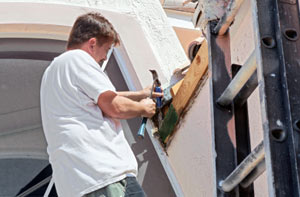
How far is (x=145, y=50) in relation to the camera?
137 inches

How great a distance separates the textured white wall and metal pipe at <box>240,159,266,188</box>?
6.23 ft

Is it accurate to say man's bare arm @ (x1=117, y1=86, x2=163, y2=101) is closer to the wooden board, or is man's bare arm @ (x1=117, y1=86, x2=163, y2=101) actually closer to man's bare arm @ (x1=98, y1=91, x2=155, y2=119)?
the wooden board

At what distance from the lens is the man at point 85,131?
6.60 feet

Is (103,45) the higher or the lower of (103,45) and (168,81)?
the higher

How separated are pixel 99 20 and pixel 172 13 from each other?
12.4ft

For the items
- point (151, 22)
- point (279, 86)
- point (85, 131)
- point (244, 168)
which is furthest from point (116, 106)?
point (151, 22)

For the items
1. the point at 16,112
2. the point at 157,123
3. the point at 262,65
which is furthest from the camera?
the point at 16,112

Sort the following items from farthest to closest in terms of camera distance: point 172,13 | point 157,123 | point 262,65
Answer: point 172,13 → point 157,123 → point 262,65

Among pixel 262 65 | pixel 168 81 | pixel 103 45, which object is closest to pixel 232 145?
pixel 262 65

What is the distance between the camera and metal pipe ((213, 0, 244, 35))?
1.80m

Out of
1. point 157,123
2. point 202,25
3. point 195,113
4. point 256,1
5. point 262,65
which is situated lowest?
point 157,123

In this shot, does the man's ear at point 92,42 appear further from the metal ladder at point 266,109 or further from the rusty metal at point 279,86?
the rusty metal at point 279,86

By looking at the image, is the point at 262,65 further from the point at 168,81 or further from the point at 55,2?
the point at 55,2

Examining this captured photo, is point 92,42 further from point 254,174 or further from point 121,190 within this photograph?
point 254,174
